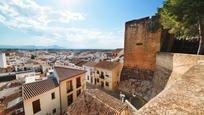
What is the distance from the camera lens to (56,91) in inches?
508

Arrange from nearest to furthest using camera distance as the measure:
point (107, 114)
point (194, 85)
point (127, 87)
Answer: point (194, 85) → point (107, 114) → point (127, 87)

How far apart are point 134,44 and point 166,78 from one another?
484 centimetres

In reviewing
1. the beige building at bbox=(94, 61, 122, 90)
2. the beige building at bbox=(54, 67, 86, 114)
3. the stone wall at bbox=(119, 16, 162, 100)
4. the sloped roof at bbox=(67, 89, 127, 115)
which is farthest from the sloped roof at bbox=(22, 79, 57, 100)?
the beige building at bbox=(94, 61, 122, 90)

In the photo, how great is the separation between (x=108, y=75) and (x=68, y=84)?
8.29 m

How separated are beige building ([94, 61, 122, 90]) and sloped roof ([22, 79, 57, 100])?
983 cm

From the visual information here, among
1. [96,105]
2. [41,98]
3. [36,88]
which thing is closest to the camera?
[96,105]

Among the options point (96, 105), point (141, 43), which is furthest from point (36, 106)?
point (141, 43)

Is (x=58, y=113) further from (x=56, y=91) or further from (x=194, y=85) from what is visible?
(x=194, y=85)

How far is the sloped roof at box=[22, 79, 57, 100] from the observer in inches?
424

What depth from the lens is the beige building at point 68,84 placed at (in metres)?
13.5

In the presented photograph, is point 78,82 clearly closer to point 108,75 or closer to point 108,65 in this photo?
point 108,75

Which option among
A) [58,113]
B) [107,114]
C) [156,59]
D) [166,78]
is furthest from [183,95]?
[58,113]

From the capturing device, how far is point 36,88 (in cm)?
1173

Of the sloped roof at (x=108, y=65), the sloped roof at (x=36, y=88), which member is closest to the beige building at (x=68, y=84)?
the sloped roof at (x=36, y=88)
